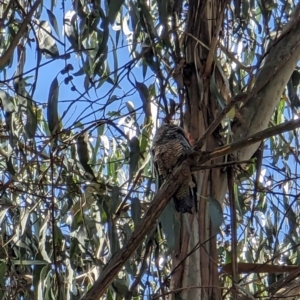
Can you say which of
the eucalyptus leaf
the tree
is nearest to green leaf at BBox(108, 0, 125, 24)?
the tree

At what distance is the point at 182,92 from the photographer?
184 centimetres

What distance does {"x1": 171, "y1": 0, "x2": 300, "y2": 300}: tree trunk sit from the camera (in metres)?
1.60

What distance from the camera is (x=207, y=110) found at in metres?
1.81

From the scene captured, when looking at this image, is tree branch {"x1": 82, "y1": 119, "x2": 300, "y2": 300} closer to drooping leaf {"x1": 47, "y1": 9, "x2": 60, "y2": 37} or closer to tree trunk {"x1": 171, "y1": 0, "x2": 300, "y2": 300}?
tree trunk {"x1": 171, "y1": 0, "x2": 300, "y2": 300}

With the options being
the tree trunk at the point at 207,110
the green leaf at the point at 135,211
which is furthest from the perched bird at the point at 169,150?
the green leaf at the point at 135,211

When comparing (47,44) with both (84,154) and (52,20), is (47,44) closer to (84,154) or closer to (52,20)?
(52,20)

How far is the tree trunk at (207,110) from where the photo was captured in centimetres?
160

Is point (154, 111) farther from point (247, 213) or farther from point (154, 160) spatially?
point (247, 213)

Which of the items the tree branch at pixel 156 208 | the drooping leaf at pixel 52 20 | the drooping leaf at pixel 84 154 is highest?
the drooping leaf at pixel 52 20

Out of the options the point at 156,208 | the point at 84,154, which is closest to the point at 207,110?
the point at 84,154

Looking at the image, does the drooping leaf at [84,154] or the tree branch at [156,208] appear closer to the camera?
the tree branch at [156,208]

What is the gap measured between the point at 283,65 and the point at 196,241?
51 cm

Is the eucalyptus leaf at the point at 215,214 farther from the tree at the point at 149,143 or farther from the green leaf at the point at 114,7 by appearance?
the green leaf at the point at 114,7

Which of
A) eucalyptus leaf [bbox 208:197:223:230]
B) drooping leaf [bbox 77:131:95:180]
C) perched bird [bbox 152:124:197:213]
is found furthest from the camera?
perched bird [bbox 152:124:197:213]
